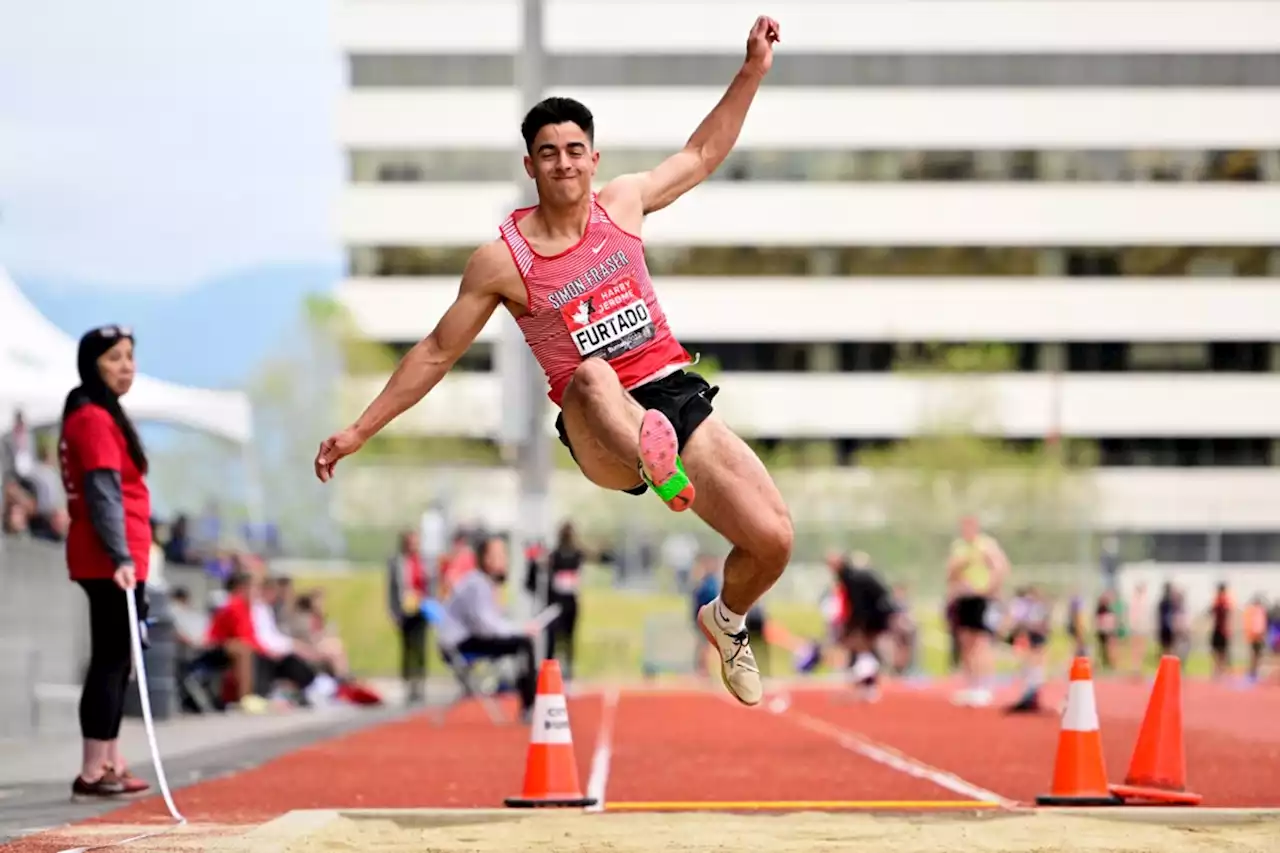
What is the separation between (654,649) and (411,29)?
1555 inches

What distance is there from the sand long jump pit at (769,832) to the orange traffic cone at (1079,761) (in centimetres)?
71

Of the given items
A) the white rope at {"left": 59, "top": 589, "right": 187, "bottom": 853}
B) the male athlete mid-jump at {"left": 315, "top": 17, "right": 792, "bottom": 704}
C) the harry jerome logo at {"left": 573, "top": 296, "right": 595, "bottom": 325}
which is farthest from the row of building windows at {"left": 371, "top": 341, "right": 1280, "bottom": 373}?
the harry jerome logo at {"left": 573, "top": 296, "right": 595, "bottom": 325}

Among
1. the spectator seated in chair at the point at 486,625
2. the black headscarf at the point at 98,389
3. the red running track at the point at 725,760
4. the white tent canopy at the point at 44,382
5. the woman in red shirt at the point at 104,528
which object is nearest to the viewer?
the woman in red shirt at the point at 104,528

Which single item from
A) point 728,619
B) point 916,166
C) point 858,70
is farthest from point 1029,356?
point 728,619

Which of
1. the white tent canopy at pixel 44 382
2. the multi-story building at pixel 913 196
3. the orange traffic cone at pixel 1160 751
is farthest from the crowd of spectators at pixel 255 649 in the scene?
the multi-story building at pixel 913 196

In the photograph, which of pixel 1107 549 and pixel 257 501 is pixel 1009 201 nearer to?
pixel 1107 549

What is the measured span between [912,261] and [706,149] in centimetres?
6026

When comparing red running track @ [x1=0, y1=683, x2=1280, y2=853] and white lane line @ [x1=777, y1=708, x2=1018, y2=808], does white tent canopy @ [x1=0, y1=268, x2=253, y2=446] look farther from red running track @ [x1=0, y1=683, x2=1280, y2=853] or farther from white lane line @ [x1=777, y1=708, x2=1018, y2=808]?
white lane line @ [x1=777, y1=708, x2=1018, y2=808]

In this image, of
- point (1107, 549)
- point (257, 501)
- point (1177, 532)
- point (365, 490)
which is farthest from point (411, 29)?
point (257, 501)

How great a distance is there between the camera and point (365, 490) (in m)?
55.9

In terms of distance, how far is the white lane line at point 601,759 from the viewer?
10297 millimetres

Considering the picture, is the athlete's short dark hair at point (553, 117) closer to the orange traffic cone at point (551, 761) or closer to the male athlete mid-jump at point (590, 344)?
the male athlete mid-jump at point (590, 344)

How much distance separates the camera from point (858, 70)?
67.0 m

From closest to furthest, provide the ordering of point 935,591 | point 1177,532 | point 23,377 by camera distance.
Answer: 1. point 23,377
2. point 935,591
3. point 1177,532
